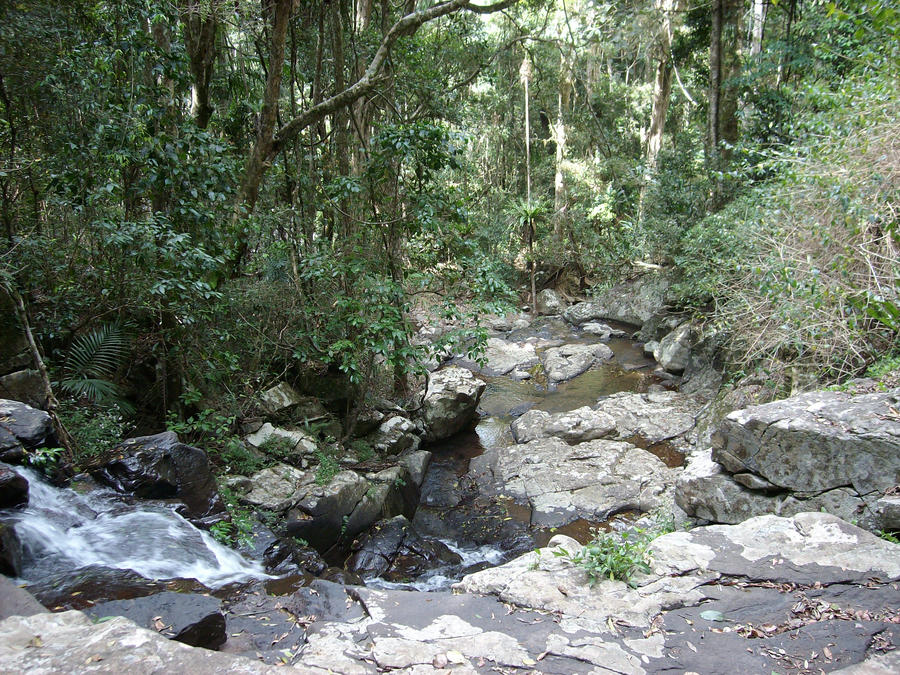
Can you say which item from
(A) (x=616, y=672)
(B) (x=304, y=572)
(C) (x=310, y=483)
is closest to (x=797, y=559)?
(A) (x=616, y=672)

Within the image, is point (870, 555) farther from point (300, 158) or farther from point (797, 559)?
point (300, 158)

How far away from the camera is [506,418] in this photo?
34.1 ft

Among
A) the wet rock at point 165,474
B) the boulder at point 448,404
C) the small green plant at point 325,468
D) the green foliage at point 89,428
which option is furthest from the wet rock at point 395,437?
the green foliage at point 89,428

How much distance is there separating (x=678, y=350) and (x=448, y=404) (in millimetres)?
5292

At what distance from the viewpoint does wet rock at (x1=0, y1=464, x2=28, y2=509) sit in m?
3.74

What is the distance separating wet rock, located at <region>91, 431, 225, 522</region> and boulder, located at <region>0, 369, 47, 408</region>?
109cm

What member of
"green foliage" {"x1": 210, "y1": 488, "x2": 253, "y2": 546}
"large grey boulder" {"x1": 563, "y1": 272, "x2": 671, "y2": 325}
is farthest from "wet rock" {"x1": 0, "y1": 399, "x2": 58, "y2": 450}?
"large grey boulder" {"x1": 563, "y1": 272, "x2": 671, "y2": 325}

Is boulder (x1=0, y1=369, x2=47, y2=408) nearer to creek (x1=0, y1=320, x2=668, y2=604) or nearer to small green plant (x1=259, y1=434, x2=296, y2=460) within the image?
creek (x1=0, y1=320, x2=668, y2=604)

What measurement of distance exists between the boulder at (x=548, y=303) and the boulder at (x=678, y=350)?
7.10 metres

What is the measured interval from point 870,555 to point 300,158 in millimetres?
7894

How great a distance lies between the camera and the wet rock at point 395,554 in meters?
5.70

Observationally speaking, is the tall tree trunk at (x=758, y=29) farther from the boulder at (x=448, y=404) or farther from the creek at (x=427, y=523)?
the boulder at (x=448, y=404)

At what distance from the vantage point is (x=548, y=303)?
19.5 metres

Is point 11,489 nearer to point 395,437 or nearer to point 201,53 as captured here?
point 395,437
